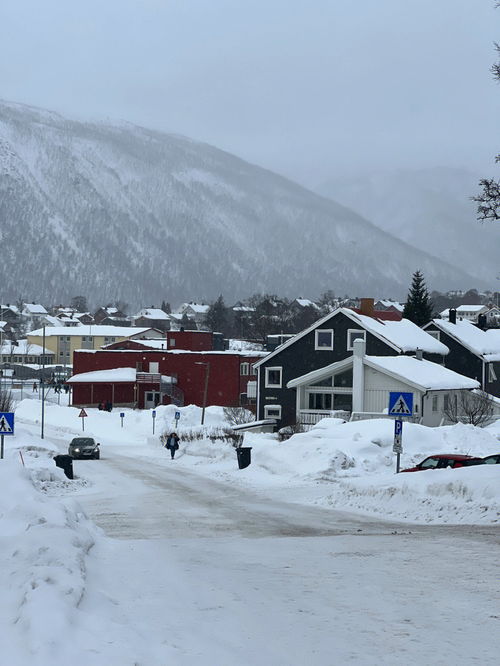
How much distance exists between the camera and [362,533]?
19.3 meters

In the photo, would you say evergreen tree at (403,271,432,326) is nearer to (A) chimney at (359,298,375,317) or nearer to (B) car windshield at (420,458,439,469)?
(A) chimney at (359,298,375,317)

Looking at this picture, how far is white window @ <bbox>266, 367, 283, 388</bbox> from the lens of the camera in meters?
68.0

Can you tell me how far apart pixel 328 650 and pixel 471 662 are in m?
1.42

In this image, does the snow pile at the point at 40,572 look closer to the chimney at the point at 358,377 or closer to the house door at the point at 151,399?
the chimney at the point at 358,377

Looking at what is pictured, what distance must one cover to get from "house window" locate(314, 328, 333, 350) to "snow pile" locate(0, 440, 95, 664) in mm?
48556

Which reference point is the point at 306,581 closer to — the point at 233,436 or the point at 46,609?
the point at 46,609

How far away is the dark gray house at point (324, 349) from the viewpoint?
212ft

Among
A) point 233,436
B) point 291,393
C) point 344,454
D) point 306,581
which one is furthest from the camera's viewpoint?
point 291,393

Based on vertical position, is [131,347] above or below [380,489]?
above

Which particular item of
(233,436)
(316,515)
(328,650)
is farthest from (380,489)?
(233,436)

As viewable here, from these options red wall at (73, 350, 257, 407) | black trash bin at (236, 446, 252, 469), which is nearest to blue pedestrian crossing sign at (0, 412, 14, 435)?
black trash bin at (236, 446, 252, 469)

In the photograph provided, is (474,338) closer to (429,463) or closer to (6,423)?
(429,463)

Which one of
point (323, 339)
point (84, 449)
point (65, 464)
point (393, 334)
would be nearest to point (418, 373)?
point (393, 334)

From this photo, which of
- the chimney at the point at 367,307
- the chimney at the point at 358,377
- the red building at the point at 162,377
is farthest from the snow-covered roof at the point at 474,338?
the red building at the point at 162,377
